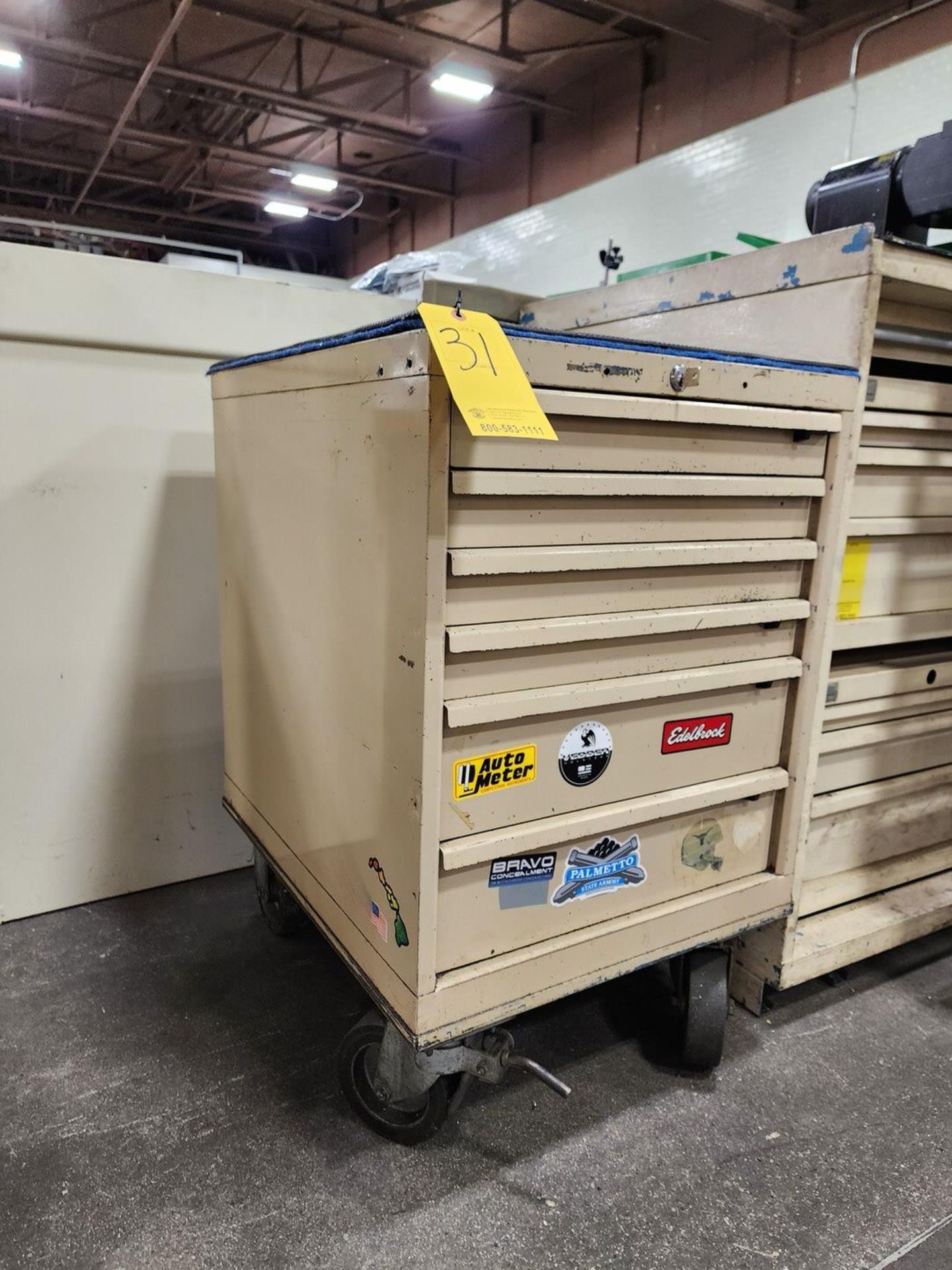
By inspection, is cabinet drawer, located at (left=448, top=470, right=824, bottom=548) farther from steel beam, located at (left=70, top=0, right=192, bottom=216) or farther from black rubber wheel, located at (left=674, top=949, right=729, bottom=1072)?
steel beam, located at (left=70, top=0, right=192, bottom=216)

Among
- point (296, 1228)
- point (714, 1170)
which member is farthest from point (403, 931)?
point (714, 1170)

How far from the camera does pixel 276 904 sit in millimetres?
1822

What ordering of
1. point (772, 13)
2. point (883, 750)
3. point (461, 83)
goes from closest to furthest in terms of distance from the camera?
point (883, 750), point (772, 13), point (461, 83)

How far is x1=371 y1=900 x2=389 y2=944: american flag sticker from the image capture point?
118 centimetres

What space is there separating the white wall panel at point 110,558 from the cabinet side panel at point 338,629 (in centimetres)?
32

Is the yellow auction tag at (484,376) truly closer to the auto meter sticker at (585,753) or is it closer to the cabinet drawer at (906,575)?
the auto meter sticker at (585,753)

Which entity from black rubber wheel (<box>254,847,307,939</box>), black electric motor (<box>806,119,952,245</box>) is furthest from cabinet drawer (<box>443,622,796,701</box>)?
black rubber wheel (<box>254,847,307,939</box>)

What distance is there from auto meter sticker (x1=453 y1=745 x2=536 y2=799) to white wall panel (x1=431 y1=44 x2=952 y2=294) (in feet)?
9.67

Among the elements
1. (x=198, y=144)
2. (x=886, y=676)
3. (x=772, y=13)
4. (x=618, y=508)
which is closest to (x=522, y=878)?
(x=618, y=508)

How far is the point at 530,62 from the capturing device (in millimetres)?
4711

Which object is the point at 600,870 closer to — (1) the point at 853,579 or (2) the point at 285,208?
(1) the point at 853,579

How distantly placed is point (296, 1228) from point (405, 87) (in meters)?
5.98

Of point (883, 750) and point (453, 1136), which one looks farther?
point (883, 750)

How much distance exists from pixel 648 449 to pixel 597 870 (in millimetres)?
634
